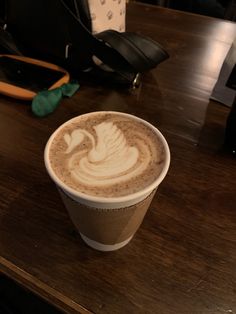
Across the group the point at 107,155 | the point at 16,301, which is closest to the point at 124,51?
the point at 107,155

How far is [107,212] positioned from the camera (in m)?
0.38

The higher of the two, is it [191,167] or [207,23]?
[207,23]

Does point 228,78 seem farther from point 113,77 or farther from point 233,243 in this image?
point 233,243

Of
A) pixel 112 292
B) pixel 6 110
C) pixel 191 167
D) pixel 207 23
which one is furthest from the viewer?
pixel 207 23

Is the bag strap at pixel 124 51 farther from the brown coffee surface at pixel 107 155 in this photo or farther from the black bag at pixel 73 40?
the brown coffee surface at pixel 107 155

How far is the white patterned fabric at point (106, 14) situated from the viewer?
73cm

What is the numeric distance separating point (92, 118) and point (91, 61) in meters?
0.32

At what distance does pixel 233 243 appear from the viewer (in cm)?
47

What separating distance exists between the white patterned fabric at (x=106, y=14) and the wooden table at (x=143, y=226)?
0.15 metres

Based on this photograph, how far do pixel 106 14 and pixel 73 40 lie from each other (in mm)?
108

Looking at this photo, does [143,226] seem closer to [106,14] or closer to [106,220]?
[106,220]

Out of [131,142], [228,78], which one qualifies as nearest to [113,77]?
[228,78]

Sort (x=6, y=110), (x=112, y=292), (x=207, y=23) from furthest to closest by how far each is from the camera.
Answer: (x=207, y=23)
(x=6, y=110)
(x=112, y=292)

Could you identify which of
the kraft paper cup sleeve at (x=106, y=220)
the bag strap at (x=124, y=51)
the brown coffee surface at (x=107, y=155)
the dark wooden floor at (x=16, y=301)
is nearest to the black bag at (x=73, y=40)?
the bag strap at (x=124, y=51)
